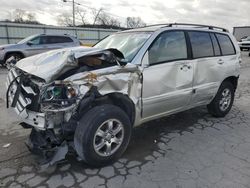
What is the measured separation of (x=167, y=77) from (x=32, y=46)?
1067 centimetres

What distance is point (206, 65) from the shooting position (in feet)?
15.5

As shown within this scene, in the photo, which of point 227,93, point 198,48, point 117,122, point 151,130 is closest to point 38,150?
point 117,122

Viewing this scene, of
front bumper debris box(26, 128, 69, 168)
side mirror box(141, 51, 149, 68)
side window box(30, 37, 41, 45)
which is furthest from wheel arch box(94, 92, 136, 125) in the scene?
side window box(30, 37, 41, 45)

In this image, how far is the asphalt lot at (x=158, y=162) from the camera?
305 cm

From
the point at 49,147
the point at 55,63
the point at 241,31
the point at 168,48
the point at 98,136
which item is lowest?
the point at 49,147

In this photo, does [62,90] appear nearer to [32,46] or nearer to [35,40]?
[32,46]

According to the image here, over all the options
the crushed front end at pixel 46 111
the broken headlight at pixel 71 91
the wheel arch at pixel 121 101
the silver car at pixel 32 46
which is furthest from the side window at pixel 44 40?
the broken headlight at pixel 71 91

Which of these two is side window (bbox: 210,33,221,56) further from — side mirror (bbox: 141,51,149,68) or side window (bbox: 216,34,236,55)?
side mirror (bbox: 141,51,149,68)

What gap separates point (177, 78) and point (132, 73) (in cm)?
104

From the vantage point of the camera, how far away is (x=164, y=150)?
12.7ft

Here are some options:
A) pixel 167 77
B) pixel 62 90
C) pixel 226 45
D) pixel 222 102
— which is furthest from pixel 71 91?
pixel 226 45

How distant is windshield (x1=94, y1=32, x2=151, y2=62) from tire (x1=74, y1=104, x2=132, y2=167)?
89cm

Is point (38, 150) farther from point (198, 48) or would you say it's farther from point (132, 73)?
point (198, 48)

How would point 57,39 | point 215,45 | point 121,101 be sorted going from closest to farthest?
point 121,101
point 215,45
point 57,39
